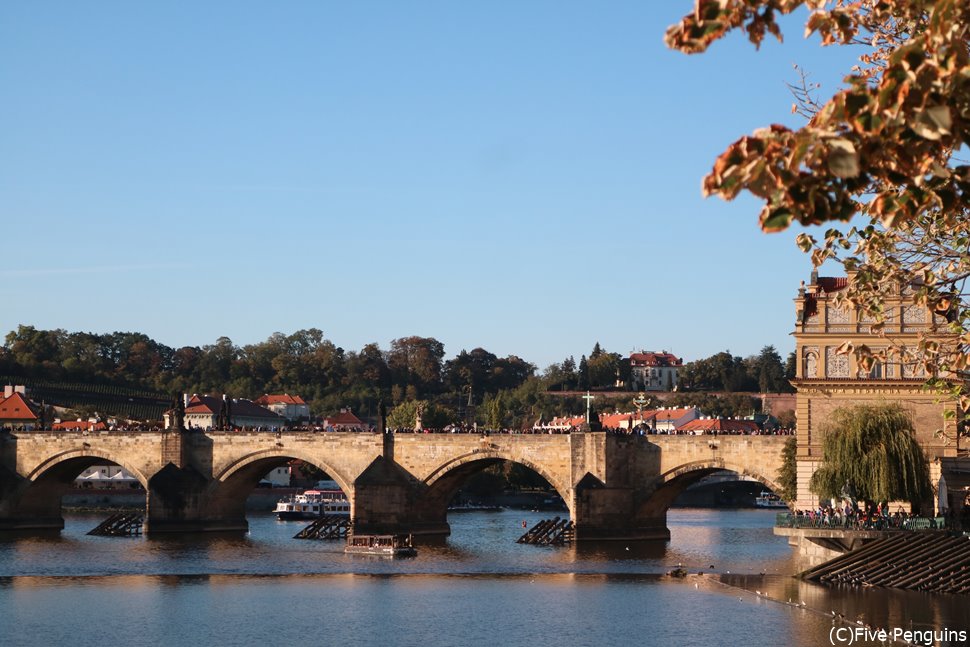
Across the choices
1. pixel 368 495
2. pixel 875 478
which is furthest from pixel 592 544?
pixel 875 478

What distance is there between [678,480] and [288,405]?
92.5 m

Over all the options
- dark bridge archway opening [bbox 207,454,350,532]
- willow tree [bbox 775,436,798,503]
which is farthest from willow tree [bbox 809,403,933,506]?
dark bridge archway opening [bbox 207,454,350,532]

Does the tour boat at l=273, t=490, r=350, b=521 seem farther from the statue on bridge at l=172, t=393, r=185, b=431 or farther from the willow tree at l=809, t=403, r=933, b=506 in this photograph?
the willow tree at l=809, t=403, r=933, b=506

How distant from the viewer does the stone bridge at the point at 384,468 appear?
59.5 metres

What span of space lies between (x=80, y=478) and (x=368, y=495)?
136ft

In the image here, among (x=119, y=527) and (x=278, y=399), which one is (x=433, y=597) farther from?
(x=278, y=399)

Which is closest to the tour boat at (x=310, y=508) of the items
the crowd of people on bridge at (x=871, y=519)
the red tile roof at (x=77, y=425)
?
the red tile roof at (x=77, y=425)

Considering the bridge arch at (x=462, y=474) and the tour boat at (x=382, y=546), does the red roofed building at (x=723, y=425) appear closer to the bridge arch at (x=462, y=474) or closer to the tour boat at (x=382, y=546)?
the bridge arch at (x=462, y=474)

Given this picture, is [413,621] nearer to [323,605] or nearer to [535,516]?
[323,605]

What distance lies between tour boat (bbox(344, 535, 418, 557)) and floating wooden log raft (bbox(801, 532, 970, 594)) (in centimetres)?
1888

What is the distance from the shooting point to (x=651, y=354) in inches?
7229

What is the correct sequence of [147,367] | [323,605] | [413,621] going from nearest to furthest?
[413,621], [323,605], [147,367]

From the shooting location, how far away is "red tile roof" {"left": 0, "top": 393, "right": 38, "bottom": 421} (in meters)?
101

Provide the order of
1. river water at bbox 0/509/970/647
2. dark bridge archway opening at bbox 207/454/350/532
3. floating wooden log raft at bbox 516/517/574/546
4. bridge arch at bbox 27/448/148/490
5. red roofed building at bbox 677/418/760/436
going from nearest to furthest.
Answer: river water at bbox 0/509/970/647 < floating wooden log raft at bbox 516/517/574/546 < dark bridge archway opening at bbox 207/454/350/532 < bridge arch at bbox 27/448/148/490 < red roofed building at bbox 677/418/760/436
